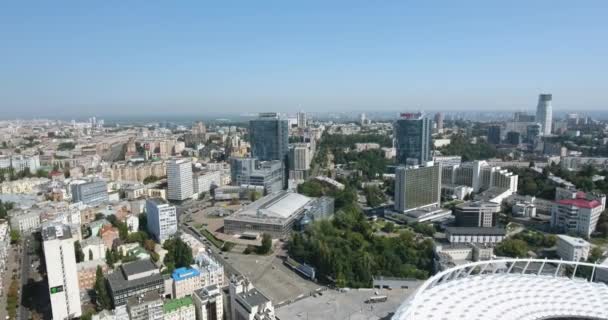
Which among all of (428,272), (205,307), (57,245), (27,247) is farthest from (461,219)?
(27,247)

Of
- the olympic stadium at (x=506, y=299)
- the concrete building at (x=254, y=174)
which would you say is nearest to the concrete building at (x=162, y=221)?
the concrete building at (x=254, y=174)

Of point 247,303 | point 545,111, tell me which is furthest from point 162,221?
point 545,111

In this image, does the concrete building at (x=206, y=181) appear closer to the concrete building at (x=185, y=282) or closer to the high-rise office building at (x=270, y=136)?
the high-rise office building at (x=270, y=136)

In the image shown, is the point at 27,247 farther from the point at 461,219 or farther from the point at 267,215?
the point at 461,219

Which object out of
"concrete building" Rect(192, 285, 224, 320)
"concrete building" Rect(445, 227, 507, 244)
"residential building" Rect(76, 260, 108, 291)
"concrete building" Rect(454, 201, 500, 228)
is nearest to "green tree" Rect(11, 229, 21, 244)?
"residential building" Rect(76, 260, 108, 291)

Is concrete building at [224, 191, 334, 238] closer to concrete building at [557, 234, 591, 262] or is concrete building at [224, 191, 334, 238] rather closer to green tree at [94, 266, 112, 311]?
green tree at [94, 266, 112, 311]
